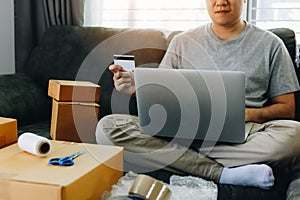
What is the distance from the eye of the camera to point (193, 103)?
1.34 m

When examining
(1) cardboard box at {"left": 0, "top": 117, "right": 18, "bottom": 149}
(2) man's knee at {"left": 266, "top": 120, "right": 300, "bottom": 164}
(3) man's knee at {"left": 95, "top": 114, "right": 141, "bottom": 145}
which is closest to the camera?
(1) cardboard box at {"left": 0, "top": 117, "right": 18, "bottom": 149}

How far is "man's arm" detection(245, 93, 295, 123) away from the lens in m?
1.68

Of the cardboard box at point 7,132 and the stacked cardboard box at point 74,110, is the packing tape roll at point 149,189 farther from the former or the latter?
the stacked cardboard box at point 74,110

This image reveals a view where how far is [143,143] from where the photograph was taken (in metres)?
1.51

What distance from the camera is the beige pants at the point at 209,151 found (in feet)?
4.74

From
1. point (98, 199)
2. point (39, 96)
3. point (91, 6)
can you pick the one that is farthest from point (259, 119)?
point (91, 6)

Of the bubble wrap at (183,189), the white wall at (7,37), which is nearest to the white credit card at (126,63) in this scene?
the bubble wrap at (183,189)

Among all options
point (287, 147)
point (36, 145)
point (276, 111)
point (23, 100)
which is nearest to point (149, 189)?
point (36, 145)

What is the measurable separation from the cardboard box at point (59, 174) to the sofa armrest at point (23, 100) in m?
0.70

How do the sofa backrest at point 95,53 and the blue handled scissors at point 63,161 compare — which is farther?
the sofa backrest at point 95,53

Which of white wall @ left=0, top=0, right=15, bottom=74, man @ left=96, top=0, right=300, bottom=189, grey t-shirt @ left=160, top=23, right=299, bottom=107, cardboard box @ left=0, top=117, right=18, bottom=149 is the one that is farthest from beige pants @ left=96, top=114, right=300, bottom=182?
white wall @ left=0, top=0, right=15, bottom=74

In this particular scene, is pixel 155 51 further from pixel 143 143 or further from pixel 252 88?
pixel 143 143

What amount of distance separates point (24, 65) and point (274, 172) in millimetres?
1609

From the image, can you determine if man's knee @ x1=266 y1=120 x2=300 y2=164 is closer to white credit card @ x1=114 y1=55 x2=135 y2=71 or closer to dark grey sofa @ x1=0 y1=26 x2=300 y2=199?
dark grey sofa @ x1=0 y1=26 x2=300 y2=199
